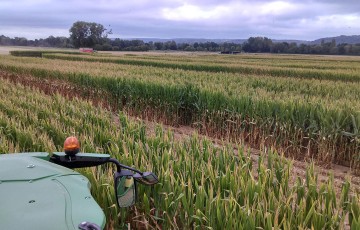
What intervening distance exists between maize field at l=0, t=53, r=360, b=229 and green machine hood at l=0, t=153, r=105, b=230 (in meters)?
1.05

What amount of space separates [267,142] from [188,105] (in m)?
2.90

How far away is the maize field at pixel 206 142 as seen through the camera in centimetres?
242

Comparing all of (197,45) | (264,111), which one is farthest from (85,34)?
(264,111)

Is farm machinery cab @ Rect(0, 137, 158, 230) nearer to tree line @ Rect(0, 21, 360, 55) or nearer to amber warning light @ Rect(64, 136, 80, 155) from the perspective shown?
amber warning light @ Rect(64, 136, 80, 155)

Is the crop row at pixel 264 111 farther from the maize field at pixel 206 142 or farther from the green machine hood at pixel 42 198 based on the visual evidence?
the green machine hood at pixel 42 198

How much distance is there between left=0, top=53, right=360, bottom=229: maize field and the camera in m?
2.42

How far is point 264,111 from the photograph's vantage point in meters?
7.52

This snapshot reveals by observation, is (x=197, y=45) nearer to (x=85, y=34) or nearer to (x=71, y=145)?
(x=85, y=34)

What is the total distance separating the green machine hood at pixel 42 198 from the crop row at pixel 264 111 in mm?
4162

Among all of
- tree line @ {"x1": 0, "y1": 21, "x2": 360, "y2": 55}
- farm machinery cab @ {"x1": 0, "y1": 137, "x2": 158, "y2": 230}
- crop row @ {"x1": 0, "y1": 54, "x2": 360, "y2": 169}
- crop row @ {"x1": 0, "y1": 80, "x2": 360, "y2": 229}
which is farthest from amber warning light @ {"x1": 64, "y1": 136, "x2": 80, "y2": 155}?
tree line @ {"x1": 0, "y1": 21, "x2": 360, "y2": 55}

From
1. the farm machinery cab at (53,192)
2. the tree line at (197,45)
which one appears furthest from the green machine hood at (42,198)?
the tree line at (197,45)

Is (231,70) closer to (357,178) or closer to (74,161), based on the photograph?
(357,178)

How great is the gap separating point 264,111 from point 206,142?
3644 mm

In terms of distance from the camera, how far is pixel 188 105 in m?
9.67
